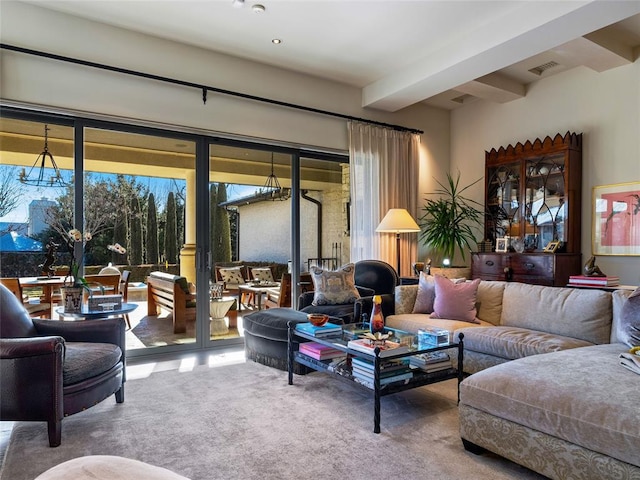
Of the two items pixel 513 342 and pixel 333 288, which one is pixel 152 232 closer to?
pixel 333 288

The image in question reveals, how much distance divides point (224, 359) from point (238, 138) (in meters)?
2.34

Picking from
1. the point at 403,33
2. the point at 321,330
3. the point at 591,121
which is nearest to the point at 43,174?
the point at 321,330

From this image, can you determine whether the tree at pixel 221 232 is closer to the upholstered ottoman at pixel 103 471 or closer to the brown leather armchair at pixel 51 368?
the brown leather armchair at pixel 51 368

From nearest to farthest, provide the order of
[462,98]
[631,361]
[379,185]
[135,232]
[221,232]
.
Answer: [631,361], [135,232], [221,232], [379,185], [462,98]

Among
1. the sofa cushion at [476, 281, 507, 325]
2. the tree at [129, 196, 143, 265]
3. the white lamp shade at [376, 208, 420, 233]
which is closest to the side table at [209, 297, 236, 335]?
the tree at [129, 196, 143, 265]

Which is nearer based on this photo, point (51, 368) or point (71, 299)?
point (51, 368)

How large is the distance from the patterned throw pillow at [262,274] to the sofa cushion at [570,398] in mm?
3118

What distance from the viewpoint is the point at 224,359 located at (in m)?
4.12

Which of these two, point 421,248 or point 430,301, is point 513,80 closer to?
A: point 421,248

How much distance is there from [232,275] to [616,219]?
4.19 m

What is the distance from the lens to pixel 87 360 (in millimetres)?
2572

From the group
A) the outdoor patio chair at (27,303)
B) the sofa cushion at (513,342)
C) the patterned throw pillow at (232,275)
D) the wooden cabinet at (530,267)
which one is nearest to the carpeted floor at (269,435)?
the sofa cushion at (513,342)

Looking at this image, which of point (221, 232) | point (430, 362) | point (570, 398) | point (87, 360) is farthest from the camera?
point (221, 232)

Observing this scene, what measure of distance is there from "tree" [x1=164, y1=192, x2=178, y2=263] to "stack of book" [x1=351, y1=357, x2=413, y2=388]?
2469 millimetres
